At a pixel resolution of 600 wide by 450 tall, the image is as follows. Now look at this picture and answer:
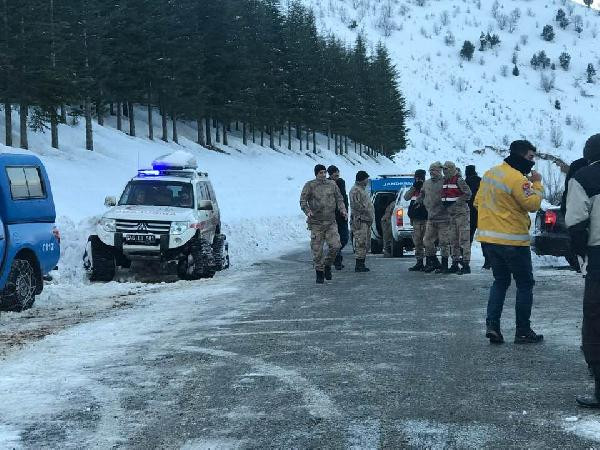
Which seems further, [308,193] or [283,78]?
[283,78]

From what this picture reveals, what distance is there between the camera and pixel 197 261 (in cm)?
1484

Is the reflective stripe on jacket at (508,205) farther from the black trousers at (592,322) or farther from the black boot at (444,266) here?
the black boot at (444,266)

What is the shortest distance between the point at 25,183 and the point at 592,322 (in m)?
8.40

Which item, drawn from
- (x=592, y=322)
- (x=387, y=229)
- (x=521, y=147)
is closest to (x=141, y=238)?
(x=387, y=229)

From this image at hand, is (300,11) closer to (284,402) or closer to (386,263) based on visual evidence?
(386,263)

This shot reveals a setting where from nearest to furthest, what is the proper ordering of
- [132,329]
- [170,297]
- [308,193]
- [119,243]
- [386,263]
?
[132,329], [170,297], [308,193], [119,243], [386,263]

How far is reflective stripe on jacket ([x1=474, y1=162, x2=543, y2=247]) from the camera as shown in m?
7.71

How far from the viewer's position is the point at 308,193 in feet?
44.2

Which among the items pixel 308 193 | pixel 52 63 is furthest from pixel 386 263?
pixel 52 63

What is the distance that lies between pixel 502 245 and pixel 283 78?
62205 millimetres

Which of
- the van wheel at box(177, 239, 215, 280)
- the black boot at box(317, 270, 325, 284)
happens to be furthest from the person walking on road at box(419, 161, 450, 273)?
the van wheel at box(177, 239, 215, 280)

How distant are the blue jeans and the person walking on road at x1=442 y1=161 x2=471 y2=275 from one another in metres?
6.45

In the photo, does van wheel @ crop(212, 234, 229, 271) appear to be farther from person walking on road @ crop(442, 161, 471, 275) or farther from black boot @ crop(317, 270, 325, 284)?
person walking on road @ crop(442, 161, 471, 275)

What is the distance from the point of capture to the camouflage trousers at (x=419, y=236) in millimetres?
15638
